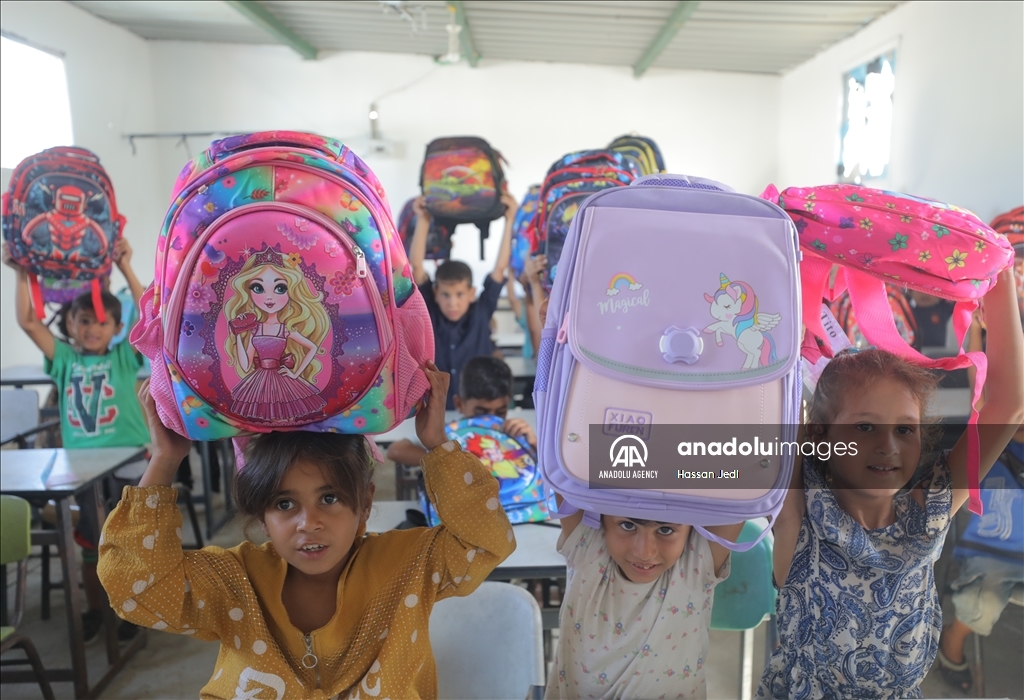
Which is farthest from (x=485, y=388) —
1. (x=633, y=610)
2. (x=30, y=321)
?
(x=30, y=321)

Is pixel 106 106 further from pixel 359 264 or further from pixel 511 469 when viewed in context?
pixel 359 264

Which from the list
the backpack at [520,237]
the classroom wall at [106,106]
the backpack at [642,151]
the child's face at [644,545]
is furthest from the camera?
the classroom wall at [106,106]

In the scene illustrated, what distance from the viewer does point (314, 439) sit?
1174mm

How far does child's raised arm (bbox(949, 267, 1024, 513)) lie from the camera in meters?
1.13

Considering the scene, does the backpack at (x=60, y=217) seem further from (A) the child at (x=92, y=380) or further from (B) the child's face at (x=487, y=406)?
(B) the child's face at (x=487, y=406)

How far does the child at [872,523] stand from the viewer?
118 cm

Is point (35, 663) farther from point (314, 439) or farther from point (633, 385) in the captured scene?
point (633, 385)

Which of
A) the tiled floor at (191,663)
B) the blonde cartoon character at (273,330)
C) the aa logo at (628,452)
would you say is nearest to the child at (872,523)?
the aa logo at (628,452)

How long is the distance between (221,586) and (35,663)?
1.46 m

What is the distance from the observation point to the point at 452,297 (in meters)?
3.43

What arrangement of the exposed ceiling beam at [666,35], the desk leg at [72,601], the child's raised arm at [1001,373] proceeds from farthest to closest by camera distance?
the exposed ceiling beam at [666,35] < the desk leg at [72,601] < the child's raised arm at [1001,373]

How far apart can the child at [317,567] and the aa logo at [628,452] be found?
0.31m

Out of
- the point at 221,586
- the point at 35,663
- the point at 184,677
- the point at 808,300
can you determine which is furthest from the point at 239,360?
the point at 184,677

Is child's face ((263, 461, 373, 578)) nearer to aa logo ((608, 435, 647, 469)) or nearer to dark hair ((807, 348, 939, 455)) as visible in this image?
aa logo ((608, 435, 647, 469))
